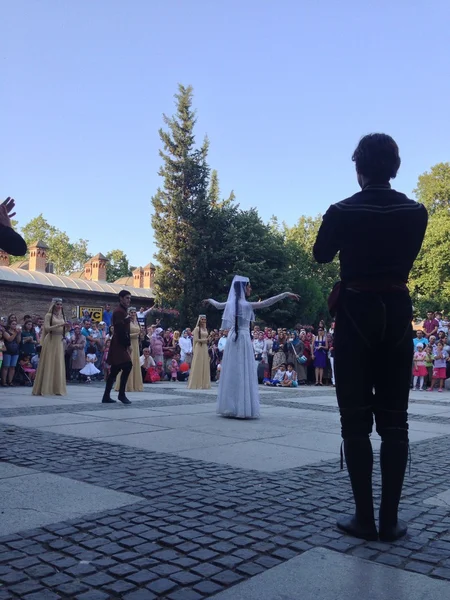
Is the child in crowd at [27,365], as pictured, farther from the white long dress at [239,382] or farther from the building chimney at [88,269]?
the building chimney at [88,269]

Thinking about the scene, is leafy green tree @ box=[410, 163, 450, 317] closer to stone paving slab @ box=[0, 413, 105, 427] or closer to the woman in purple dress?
the woman in purple dress

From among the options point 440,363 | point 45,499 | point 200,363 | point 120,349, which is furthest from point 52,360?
point 440,363

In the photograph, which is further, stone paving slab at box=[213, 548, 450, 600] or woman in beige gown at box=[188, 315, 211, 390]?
woman in beige gown at box=[188, 315, 211, 390]

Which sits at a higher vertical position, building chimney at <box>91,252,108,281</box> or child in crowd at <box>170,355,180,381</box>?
building chimney at <box>91,252,108,281</box>

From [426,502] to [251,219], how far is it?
3845 centimetres

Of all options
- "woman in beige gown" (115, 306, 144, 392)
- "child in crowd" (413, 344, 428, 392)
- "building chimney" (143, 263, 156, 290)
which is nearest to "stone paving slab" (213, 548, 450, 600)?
"woman in beige gown" (115, 306, 144, 392)

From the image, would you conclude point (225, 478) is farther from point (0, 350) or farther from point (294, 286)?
point (294, 286)

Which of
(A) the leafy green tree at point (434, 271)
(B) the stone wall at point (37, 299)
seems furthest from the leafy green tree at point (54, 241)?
(A) the leafy green tree at point (434, 271)

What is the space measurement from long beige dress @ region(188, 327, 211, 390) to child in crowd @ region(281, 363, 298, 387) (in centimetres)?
325

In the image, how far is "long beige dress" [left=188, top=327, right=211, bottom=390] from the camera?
50.8 feet

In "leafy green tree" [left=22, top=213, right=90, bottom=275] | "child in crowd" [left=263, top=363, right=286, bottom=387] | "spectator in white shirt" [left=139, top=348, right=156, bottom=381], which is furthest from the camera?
"leafy green tree" [left=22, top=213, right=90, bottom=275]

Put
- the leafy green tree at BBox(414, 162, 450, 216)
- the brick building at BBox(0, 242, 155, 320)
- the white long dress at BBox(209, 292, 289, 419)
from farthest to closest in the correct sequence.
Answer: the leafy green tree at BBox(414, 162, 450, 216) → the brick building at BBox(0, 242, 155, 320) → the white long dress at BBox(209, 292, 289, 419)

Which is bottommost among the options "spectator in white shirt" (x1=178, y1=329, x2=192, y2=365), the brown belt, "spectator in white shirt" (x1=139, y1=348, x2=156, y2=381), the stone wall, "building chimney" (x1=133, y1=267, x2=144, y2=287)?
"spectator in white shirt" (x1=139, y1=348, x2=156, y2=381)

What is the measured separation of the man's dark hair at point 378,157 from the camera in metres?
3.46
